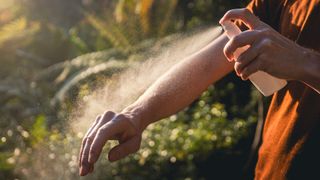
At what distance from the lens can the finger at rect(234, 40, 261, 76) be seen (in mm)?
1644

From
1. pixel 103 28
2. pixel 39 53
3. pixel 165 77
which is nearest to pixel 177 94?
pixel 165 77

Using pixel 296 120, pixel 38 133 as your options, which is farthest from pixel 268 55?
pixel 38 133

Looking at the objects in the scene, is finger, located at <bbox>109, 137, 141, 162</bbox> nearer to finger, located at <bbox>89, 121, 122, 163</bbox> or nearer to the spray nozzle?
finger, located at <bbox>89, 121, 122, 163</bbox>

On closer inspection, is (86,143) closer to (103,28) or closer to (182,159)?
(182,159)

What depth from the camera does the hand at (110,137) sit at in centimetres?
201

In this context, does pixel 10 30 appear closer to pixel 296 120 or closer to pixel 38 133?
pixel 38 133

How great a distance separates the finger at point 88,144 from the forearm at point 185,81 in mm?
201

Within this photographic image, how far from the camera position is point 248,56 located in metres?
1.65

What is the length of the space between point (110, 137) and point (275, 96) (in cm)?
69

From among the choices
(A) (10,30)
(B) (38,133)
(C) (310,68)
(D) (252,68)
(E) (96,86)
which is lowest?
(E) (96,86)

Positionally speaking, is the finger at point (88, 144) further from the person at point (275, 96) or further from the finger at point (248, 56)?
the finger at point (248, 56)

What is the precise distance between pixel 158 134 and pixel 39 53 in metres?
4.71

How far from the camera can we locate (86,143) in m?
2.07

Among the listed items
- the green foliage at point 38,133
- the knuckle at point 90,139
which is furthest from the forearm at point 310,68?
the green foliage at point 38,133
